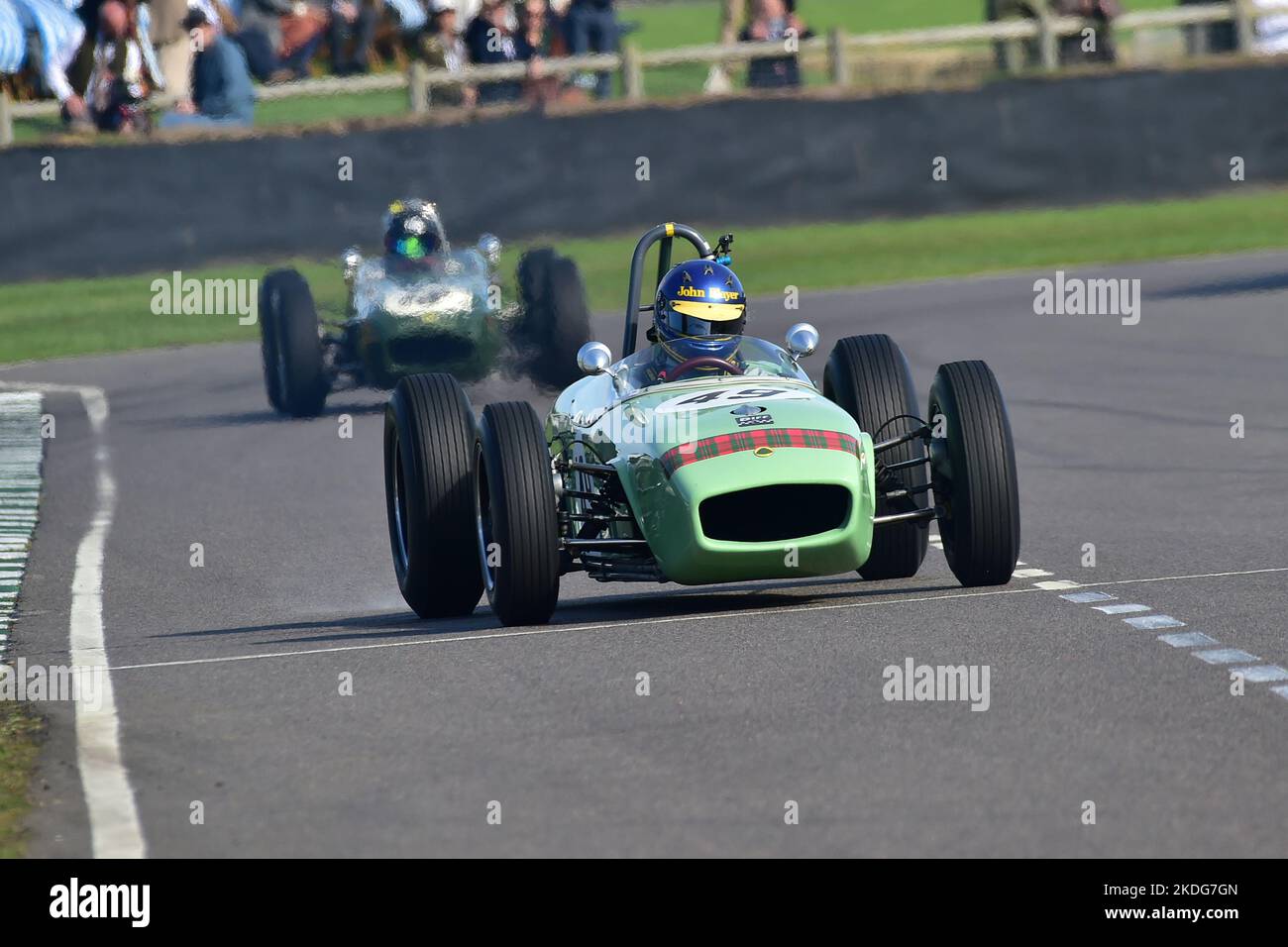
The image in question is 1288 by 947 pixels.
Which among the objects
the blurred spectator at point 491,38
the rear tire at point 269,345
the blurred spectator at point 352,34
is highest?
the blurred spectator at point 352,34

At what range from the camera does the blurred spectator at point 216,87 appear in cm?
2541

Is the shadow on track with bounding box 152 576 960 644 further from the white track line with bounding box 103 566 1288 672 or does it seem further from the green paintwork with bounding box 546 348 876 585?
the green paintwork with bounding box 546 348 876 585

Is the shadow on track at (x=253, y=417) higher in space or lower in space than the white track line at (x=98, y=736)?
higher

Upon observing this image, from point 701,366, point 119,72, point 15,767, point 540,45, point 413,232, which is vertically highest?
point 540,45

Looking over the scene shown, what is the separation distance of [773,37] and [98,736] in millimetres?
21426

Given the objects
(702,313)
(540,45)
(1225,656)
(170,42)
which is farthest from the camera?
(540,45)

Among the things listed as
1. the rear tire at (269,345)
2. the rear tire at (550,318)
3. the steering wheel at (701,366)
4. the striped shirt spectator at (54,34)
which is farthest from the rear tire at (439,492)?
the striped shirt spectator at (54,34)

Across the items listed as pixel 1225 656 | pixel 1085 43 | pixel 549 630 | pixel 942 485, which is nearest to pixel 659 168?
pixel 1085 43

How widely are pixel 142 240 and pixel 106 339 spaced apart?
105 centimetres

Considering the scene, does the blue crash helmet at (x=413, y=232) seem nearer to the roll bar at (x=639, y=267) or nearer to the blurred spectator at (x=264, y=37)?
the roll bar at (x=639, y=267)

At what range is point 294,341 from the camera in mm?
17906

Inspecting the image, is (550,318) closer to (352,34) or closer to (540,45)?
(540,45)

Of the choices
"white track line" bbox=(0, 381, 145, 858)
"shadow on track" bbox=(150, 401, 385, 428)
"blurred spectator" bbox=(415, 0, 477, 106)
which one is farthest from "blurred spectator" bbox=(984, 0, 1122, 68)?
"white track line" bbox=(0, 381, 145, 858)

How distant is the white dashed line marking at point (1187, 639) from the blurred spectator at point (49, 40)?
1975 centimetres
